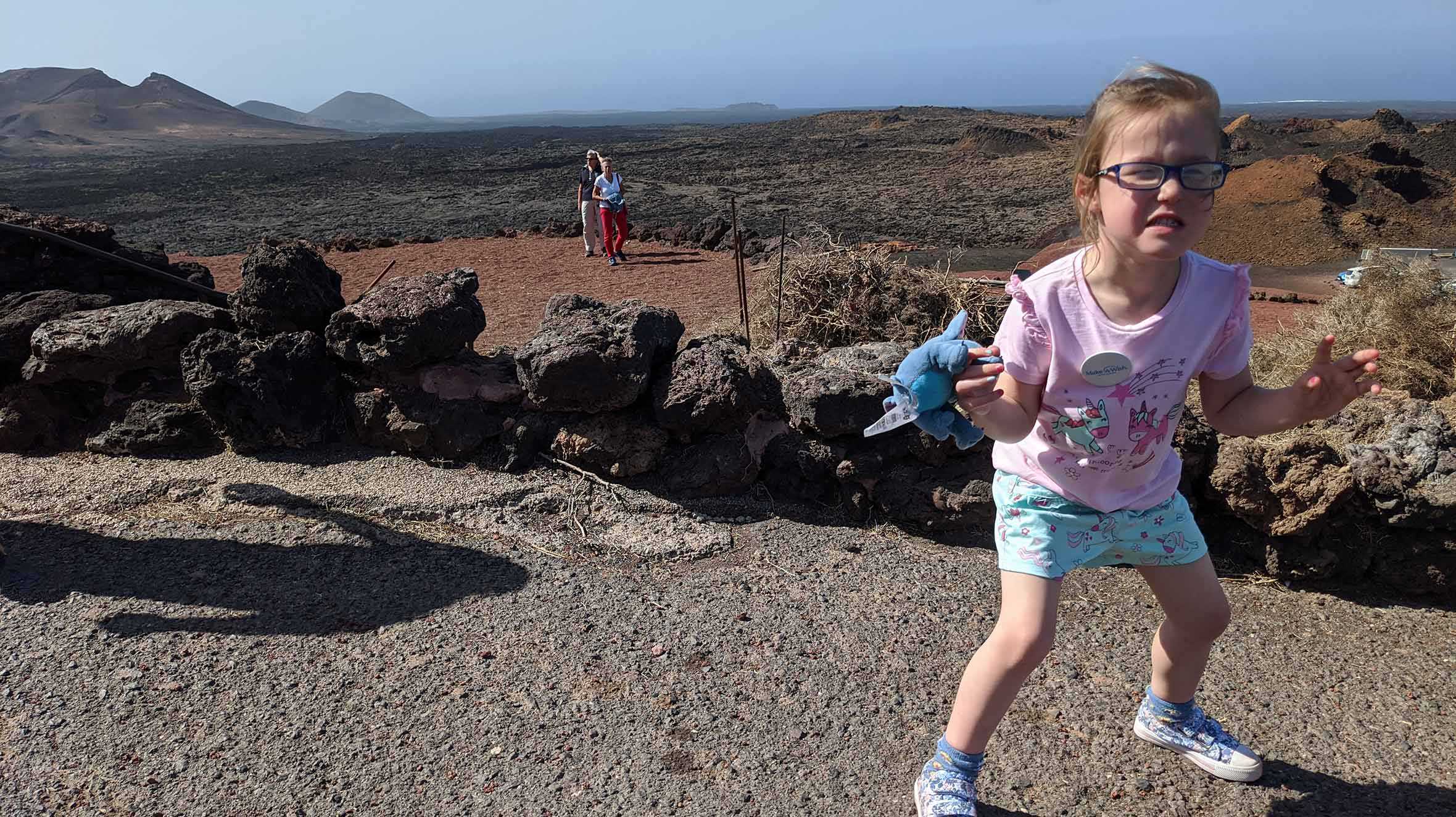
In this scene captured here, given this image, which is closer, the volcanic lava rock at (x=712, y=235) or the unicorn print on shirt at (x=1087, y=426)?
the unicorn print on shirt at (x=1087, y=426)

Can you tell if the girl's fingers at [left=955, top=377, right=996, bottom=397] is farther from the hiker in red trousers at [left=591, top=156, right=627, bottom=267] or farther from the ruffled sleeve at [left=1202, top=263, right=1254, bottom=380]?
the hiker in red trousers at [left=591, top=156, right=627, bottom=267]

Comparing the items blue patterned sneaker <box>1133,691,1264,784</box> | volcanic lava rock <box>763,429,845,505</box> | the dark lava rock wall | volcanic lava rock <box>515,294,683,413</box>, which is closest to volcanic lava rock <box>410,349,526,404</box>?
the dark lava rock wall

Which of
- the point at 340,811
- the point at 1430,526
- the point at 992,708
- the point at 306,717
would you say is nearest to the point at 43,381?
the point at 306,717

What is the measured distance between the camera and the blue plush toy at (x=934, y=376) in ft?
5.94

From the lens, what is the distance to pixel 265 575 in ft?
10.7

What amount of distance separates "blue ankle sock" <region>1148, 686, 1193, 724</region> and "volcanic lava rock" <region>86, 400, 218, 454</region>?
12.4ft

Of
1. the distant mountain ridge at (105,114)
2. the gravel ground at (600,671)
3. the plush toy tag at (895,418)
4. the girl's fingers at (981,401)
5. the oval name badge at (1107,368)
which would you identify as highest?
the distant mountain ridge at (105,114)

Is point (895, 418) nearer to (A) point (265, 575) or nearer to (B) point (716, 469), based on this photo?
(B) point (716, 469)

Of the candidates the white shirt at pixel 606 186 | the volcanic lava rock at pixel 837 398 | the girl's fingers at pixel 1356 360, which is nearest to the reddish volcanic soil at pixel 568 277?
the white shirt at pixel 606 186

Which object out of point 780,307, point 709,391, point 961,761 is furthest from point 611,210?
point 961,761

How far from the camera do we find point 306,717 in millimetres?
2553

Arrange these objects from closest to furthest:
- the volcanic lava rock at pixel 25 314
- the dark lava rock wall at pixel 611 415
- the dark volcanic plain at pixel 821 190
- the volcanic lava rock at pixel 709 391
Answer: the dark lava rock wall at pixel 611 415
the volcanic lava rock at pixel 709 391
the volcanic lava rock at pixel 25 314
the dark volcanic plain at pixel 821 190

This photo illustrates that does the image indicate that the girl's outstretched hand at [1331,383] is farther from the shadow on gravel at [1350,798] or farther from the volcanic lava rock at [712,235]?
the volcanic lava rock at [712,235]

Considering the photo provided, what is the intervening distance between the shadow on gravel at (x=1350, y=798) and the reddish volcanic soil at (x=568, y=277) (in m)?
4.03
